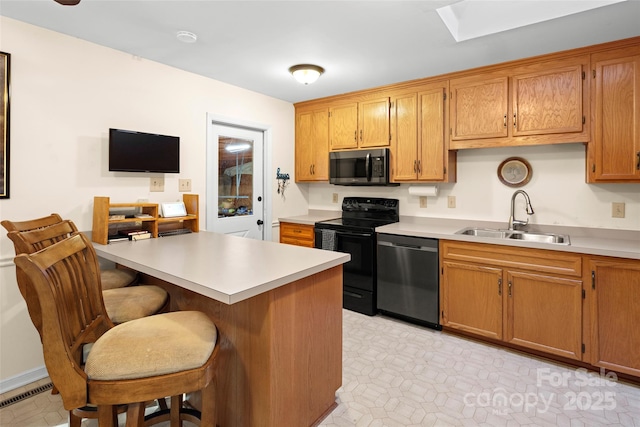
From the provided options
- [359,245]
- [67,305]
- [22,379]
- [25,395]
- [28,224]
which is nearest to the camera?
[67,305]

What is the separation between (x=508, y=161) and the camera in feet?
10.2

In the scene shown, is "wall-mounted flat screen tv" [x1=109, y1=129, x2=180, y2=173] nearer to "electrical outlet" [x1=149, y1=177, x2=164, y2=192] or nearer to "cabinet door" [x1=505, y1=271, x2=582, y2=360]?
"electrical outlet" [x1=149, y1=177, x2=164, y2=192]

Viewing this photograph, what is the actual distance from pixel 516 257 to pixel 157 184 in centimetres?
298

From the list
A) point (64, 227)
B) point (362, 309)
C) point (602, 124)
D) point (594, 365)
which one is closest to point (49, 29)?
point (64, 227)

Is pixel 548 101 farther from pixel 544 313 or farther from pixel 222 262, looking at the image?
pixel 222 262

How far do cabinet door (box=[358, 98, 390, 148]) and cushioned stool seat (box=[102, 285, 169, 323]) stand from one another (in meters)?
2.59

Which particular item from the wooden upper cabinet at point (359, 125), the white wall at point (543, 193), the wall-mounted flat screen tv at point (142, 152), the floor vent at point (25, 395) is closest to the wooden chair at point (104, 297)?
the floor vent at point (25, 395)

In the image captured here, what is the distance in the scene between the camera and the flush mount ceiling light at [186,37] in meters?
2.32

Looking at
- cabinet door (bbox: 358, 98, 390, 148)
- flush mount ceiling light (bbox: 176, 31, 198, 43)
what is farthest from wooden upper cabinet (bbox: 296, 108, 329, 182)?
flush mount ceiling light (bbox: 176, 31, 198, 43)

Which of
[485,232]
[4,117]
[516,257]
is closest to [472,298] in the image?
[516,257]

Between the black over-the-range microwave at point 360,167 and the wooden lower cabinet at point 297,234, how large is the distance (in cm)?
64

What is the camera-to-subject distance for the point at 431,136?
3270 mm

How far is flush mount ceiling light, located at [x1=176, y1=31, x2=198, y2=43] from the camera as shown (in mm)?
2318

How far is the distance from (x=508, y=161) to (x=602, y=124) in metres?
0.74
